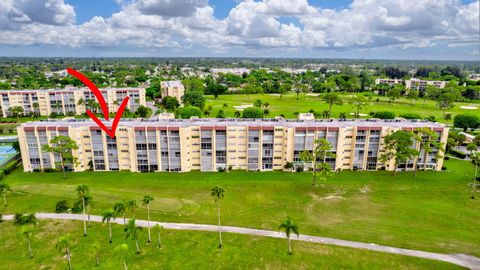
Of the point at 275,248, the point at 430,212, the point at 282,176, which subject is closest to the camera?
the point at 275,248

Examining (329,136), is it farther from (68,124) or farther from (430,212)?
(68,124)

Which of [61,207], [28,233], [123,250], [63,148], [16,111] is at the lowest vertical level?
[61,207]

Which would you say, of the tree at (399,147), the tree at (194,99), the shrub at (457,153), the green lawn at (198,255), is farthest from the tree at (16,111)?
the shrub at (457,153)

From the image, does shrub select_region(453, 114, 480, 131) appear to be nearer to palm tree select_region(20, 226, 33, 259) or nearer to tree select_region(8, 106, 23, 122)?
palm tree select_region(20, 226, 33, 259)

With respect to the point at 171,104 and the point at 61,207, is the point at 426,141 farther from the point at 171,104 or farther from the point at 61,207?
the point at 171,104

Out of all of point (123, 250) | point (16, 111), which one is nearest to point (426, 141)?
point (123, 250)

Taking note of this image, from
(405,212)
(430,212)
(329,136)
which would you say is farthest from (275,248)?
(329,136)
